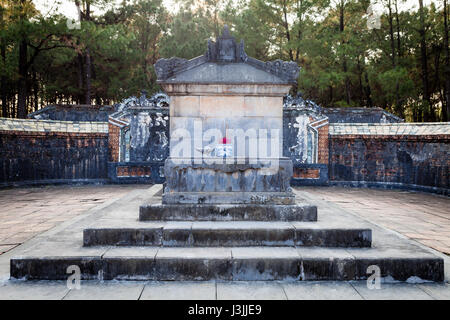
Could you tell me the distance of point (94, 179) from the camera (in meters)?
11.2

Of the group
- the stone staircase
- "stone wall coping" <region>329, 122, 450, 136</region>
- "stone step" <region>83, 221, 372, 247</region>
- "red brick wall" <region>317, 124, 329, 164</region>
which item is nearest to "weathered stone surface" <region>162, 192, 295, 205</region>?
the stone staircase

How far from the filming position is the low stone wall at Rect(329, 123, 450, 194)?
9.32 meters

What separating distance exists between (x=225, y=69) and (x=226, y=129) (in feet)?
2.99

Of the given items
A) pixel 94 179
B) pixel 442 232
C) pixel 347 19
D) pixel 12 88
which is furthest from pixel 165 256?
pixel 12 88

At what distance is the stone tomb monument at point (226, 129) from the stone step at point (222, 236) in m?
0.58

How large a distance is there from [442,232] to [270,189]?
315cm

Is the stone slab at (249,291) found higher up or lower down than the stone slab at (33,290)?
lower down

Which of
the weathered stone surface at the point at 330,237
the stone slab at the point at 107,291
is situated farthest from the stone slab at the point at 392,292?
the stone slab at the point at 107,291

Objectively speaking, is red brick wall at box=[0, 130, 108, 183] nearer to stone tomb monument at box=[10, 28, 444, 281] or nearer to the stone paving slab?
stone tomb monument at box=[10, 28, 444, 281]

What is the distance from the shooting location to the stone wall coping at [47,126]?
32.4ft

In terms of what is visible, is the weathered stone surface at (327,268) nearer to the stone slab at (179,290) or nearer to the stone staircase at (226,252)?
the stone staircase at (226,252)

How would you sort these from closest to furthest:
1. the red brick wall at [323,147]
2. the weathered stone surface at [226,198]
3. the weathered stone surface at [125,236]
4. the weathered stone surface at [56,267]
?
the weathered stone surface at [56,267], the weathered stone surface at [125,236], the weathered stone surface at [226,198], the red brick wall at [323,147]

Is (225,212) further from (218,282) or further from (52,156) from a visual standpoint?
→ (52,156)

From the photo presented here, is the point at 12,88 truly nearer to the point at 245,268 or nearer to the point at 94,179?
the point at 94,179
